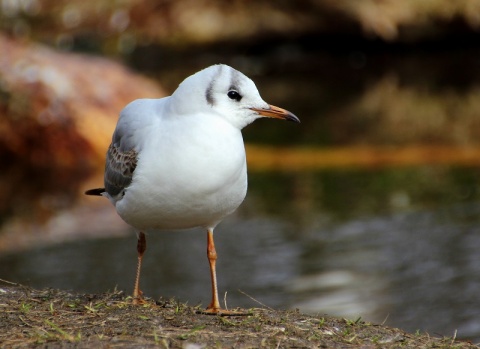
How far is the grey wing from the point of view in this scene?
15.7ft

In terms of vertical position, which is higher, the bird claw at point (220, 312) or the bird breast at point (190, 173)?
Answer: the bird breast at point (190, 173)

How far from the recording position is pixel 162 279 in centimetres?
830

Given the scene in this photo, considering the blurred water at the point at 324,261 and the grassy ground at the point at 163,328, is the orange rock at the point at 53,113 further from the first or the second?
the grassy ground at the point at 163,328

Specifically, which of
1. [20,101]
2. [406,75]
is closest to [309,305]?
[20,101]

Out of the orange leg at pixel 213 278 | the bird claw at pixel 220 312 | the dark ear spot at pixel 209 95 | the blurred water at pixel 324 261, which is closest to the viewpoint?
the dark ear spot at pixel 209 95

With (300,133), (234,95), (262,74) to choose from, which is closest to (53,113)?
(300,133)

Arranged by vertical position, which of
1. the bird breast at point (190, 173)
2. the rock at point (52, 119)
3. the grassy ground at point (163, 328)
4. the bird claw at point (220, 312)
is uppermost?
the rock at point (52, 119)

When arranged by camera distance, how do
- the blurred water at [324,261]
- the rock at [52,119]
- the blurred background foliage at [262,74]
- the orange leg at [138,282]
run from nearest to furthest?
1. the orange leg at [138,282]
2. the blurred water at [324,261]
3. the rock at [52,119]
4. the blurred background foliage at [262,74]

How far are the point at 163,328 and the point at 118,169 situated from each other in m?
0.97

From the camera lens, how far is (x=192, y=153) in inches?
174

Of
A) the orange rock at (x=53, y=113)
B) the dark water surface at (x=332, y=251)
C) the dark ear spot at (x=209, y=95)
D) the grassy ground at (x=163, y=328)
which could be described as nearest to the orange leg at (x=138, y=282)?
the grassy ground at (x=163, y=328)

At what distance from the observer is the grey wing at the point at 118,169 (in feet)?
15.7

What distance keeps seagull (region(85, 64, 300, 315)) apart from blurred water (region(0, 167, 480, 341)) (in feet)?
8.21

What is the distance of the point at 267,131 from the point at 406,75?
594 centimetres
